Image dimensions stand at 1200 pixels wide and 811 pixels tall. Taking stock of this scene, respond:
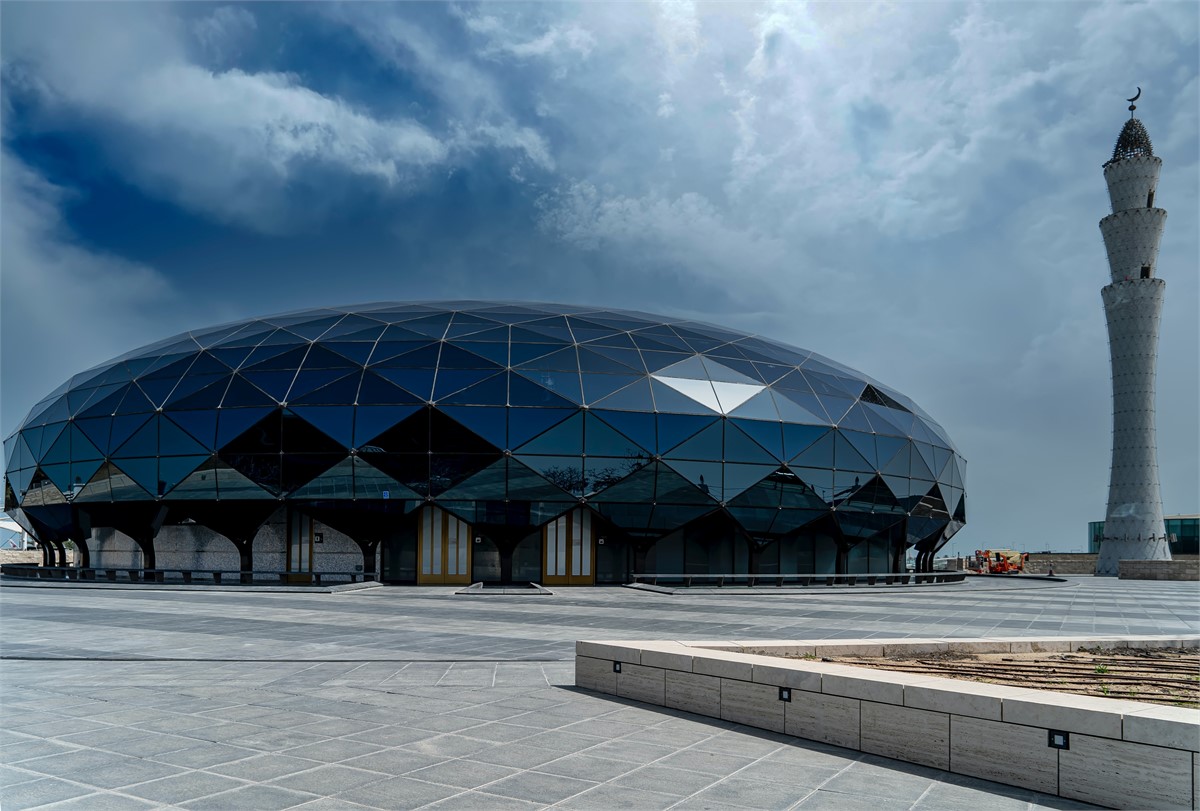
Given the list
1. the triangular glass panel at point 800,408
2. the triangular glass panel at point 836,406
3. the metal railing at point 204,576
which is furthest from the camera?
the triangular glass panel at point 836,406

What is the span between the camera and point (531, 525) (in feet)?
104

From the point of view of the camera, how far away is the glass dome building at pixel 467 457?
Result: 31.4 m

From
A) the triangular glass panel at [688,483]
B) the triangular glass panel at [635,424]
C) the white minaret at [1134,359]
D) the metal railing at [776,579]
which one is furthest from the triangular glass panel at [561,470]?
the white minaret at [1134,359]

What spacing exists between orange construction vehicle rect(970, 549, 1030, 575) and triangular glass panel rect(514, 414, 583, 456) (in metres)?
37.7

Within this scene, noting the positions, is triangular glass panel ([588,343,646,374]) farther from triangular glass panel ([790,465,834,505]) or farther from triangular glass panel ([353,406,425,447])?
triangular glass panel ([353,406,425,447])

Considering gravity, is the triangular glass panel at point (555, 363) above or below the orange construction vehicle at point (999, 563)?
above

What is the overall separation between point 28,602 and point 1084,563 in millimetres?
65632

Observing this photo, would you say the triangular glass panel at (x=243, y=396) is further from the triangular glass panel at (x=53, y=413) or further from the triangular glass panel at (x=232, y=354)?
the triangular glass panel at (x=53, y=413)

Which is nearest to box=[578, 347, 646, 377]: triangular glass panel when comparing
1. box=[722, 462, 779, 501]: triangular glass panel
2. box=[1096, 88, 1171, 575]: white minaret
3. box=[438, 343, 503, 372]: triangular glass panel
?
box=[438, 343, 503, 372]: triangular glass panel

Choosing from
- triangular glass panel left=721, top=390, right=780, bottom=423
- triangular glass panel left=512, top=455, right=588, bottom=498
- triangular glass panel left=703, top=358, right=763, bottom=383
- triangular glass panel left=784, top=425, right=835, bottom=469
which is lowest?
triangular glass panel left=512, top=455, right=588, bottom=498

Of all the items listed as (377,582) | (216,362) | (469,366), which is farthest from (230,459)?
(469,366)

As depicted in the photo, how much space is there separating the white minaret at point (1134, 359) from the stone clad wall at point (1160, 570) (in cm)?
732

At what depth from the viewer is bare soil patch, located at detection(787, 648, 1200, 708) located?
32.4ft

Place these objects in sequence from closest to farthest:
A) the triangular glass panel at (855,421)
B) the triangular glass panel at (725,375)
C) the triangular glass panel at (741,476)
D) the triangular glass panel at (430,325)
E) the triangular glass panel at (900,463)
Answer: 1. the triangular glass panel at (741,476)
2. the triangular glass panel at (725,375)
3. the triangular glass panel at (430,325)
4. the triangular glass panel at (855,421)
5. the triangular glass panel at (900,463)
